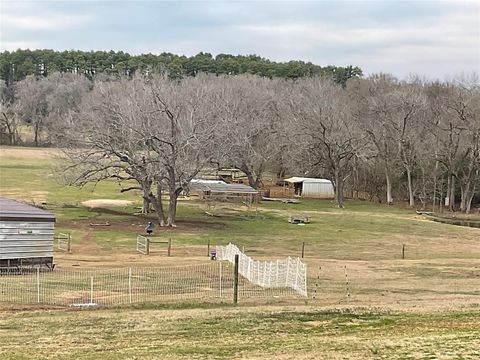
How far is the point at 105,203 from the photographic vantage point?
61906mm

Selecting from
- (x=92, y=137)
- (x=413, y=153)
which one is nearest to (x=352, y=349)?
(x=92, y=137)

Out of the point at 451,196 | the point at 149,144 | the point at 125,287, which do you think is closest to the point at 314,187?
the point at 451,196

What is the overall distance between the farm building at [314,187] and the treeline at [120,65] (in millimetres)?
71982

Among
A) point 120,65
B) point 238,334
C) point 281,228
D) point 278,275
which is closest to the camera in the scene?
point 238,334

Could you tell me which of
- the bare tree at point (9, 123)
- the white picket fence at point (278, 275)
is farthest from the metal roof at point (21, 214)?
the bare tree at point (9, 123)

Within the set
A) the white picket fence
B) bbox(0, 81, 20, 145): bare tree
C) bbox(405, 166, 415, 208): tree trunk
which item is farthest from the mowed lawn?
bbox(0, 81, 20, 145): bare tree

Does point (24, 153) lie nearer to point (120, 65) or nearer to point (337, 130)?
point (337, 130)

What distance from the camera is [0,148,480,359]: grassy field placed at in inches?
575

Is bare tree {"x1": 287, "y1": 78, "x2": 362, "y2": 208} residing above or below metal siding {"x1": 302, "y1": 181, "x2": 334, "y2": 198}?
above

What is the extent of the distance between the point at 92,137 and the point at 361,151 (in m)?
34.8

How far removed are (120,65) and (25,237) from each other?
136054mm

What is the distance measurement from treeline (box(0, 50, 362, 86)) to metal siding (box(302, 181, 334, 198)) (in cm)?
7226

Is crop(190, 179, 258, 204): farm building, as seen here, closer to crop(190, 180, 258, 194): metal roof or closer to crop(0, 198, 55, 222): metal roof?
crop(190, 180, 258, 194): metal roof

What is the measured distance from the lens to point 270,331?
17.2 m
